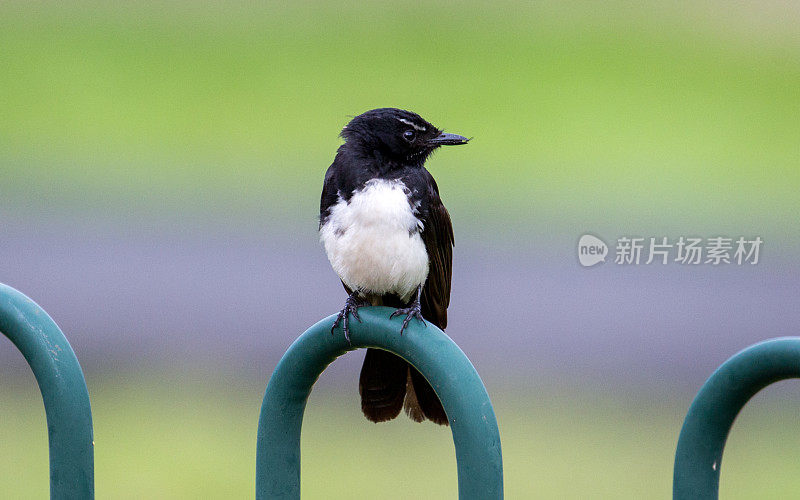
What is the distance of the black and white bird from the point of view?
3.75m

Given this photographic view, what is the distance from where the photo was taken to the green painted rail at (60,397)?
2879 mm

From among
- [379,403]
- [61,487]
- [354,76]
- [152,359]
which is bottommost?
[61,487]

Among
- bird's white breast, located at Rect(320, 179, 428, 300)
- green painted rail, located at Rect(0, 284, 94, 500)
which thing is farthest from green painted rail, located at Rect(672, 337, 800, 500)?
green painted rail, located at Rect(0, 284, 94, 500)

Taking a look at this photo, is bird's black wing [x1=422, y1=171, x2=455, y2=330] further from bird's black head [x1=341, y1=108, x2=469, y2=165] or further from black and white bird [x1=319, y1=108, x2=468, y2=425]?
bird's black head [x1=341, y1=108, x2=469, y2=165]

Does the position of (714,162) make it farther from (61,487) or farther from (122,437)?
(61,487)

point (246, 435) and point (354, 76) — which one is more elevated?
point (354, 76)

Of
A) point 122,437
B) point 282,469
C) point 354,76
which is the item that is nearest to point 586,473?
point 122,437

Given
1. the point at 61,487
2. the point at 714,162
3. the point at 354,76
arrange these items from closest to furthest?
the point at 61,487 < the point at 714,162 < the point at 354,76

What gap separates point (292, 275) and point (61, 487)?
6997 mm

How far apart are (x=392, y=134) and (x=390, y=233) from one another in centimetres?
45

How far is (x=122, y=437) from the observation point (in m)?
7.66

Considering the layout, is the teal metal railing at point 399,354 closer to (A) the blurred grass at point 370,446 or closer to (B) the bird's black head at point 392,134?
(B) the bird's black head at point 392,134

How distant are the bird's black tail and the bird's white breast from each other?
0.34 meters

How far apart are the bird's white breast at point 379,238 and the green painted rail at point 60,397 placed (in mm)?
1195
